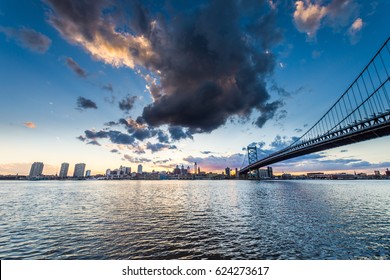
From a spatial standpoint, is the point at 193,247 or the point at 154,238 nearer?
the point at 193,247

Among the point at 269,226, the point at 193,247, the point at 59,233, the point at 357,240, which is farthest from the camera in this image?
the point at 269,226

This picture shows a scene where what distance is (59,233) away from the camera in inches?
472

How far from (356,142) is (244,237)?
196 feet
